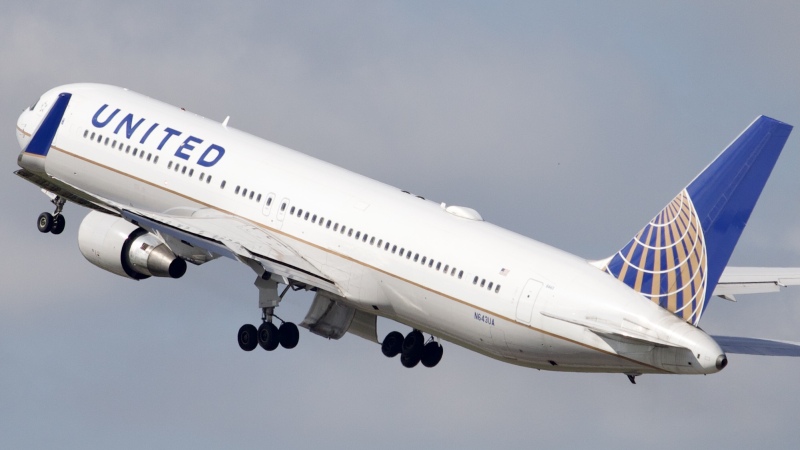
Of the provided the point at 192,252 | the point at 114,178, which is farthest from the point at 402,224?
the point at 114,178

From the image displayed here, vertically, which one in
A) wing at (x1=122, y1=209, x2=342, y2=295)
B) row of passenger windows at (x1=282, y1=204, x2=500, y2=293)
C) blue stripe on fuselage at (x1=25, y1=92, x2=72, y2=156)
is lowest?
wing at (x1=122, y1=209, x2=342, y2=295)

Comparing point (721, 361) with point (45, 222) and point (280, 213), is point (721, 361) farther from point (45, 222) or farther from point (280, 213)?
point (45, 222)

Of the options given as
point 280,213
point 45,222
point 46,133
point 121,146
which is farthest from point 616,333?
point 45,222

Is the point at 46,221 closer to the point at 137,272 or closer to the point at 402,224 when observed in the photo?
the point at 137,272

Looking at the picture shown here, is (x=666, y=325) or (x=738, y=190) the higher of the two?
(x=738, y=190)

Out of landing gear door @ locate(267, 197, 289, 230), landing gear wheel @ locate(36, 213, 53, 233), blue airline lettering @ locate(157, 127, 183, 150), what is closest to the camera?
landing gear door @ locate(267, 197, 289, 230)

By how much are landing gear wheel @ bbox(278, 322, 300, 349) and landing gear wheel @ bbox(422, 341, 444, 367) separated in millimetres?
4643

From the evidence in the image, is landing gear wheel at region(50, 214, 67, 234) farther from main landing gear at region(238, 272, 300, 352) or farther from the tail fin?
the tail fin

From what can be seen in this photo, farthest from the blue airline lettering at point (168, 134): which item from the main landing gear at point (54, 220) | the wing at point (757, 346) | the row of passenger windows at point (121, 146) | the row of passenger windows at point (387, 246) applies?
the wing at point (757, 346)

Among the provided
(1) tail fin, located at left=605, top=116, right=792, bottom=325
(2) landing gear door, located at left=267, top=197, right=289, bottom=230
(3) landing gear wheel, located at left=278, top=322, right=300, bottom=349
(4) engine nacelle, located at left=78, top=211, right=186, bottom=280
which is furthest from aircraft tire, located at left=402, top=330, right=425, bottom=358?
(1) tail fin, located at left=605, top=116, right=792, bottom=325

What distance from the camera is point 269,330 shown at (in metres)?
70.4

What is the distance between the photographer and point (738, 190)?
6019 cm

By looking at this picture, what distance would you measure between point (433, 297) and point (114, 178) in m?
14.0

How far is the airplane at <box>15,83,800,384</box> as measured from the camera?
6112 centimetres
